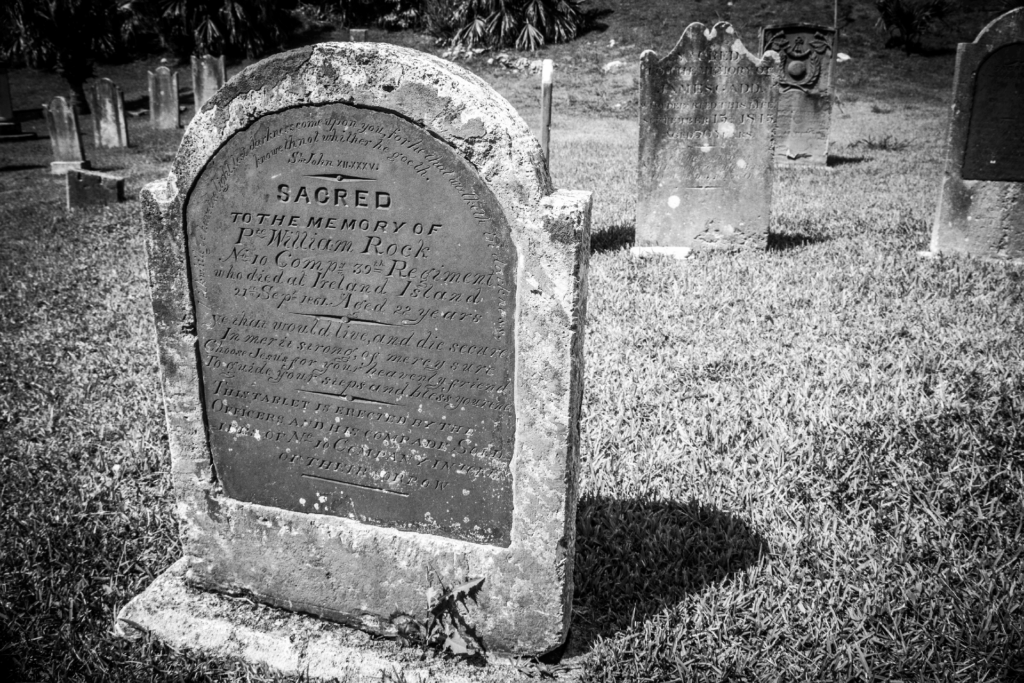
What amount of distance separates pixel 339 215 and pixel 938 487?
2585 millimetres

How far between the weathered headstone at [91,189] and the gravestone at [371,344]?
8.23 metres

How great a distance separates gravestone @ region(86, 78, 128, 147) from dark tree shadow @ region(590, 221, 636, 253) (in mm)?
11801

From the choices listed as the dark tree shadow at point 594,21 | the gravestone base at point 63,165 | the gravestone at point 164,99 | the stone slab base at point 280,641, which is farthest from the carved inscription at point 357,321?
the dark tree shadow at point 594,21

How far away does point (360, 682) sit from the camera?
7.12 feet

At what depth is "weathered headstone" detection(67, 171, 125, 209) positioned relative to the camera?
905 centimetres

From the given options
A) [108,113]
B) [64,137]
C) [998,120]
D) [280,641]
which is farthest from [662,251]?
[108,113]

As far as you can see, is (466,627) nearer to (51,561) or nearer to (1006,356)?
(51,561)

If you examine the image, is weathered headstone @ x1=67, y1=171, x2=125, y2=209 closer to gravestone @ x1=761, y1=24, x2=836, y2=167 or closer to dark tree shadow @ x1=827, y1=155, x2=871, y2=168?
gravestone @ x1=761, y1=24, x2=836, y2=167

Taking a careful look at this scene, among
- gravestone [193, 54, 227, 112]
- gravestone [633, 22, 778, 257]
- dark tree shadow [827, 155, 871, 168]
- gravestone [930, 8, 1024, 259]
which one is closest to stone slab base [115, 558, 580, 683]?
gravestone [633, 22, 778, 257]

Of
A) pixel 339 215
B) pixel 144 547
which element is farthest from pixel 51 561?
pixel 339 215

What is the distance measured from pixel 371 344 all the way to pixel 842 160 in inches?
452

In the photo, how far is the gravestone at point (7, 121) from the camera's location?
15.4 m

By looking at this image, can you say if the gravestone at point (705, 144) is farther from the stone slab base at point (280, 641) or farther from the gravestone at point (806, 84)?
the gravestone at point (806, 84)

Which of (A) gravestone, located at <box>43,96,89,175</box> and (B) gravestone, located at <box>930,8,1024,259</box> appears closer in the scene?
(B) gravestone, located at <box>930,8,1024,259</box>
